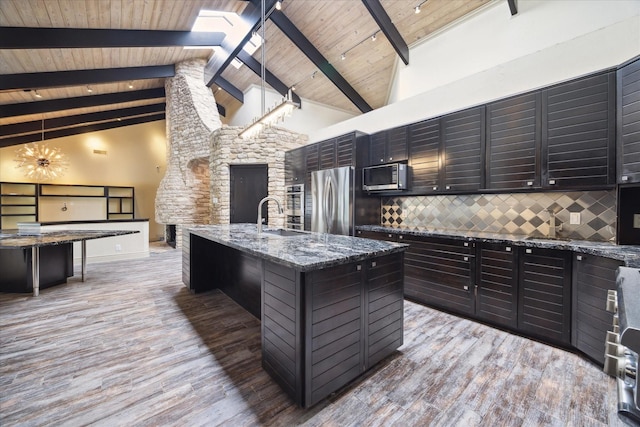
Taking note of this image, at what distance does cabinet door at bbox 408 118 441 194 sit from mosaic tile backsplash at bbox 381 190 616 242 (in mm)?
347

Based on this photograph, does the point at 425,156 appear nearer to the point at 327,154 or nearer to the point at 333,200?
the point at 333,200

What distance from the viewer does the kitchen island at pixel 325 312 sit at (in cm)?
148

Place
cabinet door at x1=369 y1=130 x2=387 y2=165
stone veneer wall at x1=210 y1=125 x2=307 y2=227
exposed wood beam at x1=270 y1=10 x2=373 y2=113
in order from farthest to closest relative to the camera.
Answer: stone veneer wall at x1=210 y1=125 x2=307 y2=227 → exposed wood beam at x1=270 y1=10 x2=373 y2=113 → cabinet door at x1=369 y1=130 x2=387 y2=165

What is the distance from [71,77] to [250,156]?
3.54m

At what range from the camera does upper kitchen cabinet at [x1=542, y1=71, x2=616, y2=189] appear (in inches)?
83.7

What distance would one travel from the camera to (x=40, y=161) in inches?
267

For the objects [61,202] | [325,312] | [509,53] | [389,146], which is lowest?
[325,312]

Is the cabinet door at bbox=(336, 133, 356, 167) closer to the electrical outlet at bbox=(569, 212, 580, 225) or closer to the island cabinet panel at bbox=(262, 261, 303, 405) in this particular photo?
the electrical outlet at bbox=(569, 212, 580, 225)

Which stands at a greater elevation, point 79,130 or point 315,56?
point 315,56

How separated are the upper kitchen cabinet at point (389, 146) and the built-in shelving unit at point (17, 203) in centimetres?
997

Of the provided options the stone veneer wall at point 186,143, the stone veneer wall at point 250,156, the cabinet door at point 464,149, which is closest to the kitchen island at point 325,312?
the cabinet door at point 464,149

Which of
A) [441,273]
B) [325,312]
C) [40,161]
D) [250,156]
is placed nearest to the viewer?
[325,312]

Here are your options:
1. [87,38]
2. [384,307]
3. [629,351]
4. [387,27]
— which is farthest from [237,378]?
[387,27]

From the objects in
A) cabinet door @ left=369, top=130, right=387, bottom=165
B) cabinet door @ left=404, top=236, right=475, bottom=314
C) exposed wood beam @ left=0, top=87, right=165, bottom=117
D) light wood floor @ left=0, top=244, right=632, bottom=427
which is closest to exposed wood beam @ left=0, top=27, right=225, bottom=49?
exposed wood beam @ left=0, top=87, right=165, bottom=117
